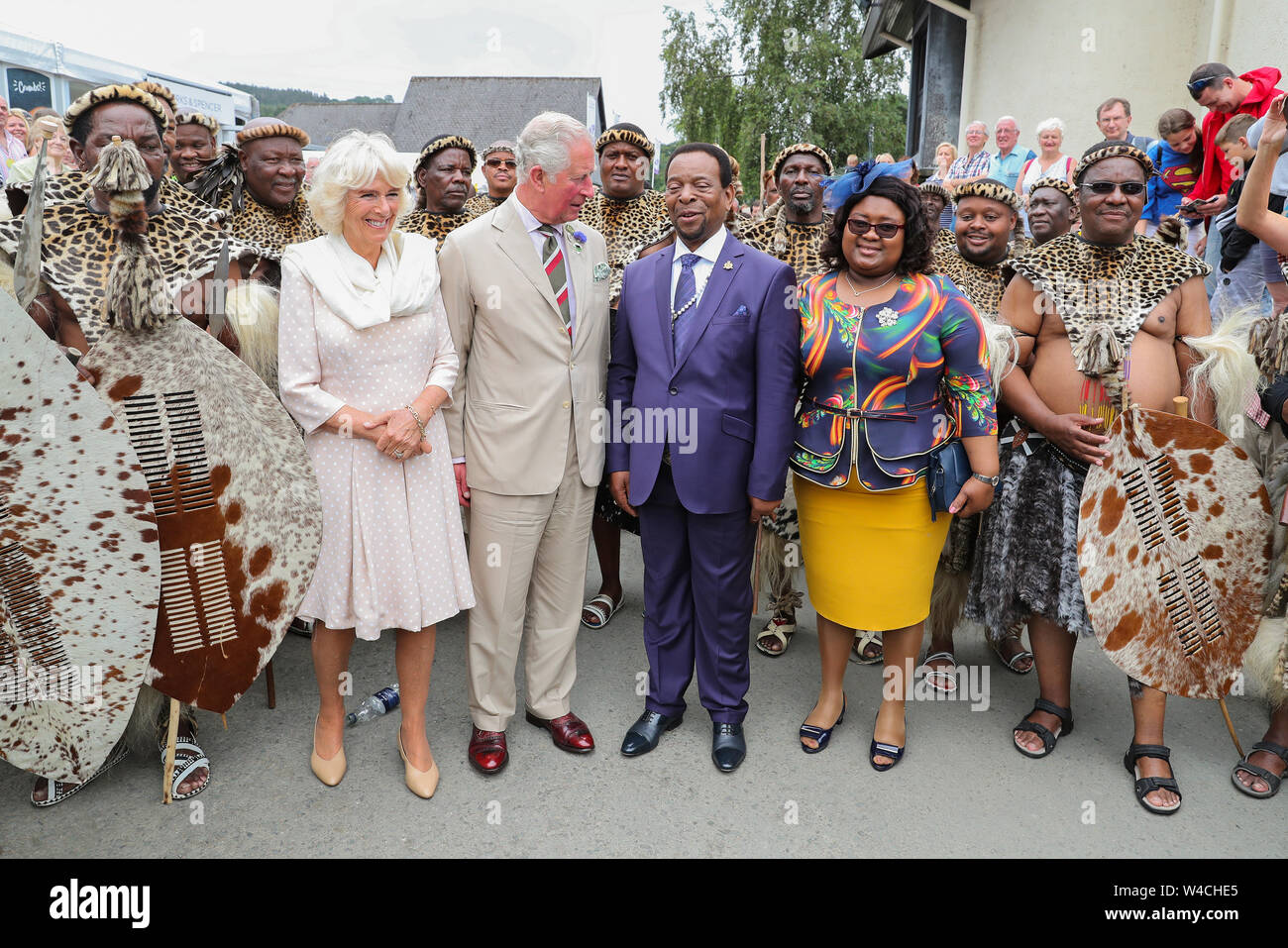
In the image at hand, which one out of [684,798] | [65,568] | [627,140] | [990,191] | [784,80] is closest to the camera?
[65,568]

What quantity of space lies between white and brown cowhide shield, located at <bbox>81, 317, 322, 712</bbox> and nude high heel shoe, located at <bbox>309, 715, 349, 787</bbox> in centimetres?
42

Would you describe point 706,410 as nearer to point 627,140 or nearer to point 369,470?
point 369,470

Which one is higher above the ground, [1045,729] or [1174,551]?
[1174,551]

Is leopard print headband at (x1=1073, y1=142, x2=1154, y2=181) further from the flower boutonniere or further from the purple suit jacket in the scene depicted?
the flower boutonniere

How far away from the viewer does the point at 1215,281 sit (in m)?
5.17

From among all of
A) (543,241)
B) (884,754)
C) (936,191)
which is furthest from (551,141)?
(936,191)

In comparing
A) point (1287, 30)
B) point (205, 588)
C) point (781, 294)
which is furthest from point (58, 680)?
point (1287, 30)

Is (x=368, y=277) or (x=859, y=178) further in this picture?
(x=859, y=178)

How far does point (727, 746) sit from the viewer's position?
3.01 meters

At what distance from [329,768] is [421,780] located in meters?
0.32

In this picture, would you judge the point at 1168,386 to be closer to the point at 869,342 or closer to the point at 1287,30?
the point at 869,342

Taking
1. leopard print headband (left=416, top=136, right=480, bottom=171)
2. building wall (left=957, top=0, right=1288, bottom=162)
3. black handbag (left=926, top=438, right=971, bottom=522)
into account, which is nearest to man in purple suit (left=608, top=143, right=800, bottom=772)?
black handbag (left=926, top=438, right=971, bottom=522)

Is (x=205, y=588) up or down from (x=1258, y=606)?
up

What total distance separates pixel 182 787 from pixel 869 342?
2.62 metres
